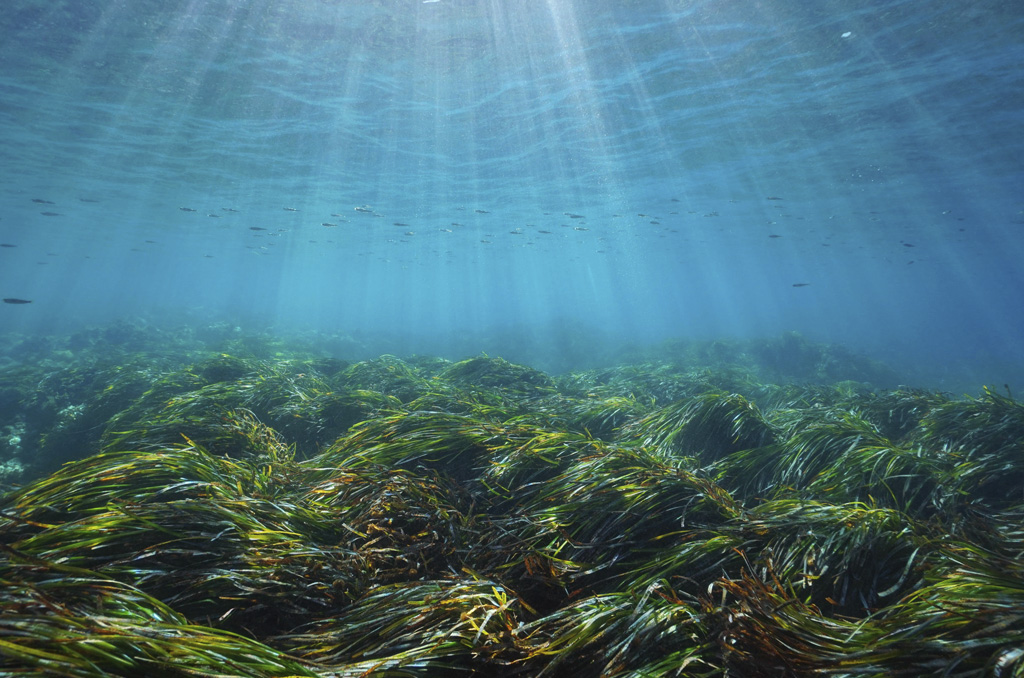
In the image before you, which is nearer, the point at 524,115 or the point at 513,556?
the point at 513,556

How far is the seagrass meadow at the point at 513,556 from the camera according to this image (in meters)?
1.59

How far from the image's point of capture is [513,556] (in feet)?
8.30

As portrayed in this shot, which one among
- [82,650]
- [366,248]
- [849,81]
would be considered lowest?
[366,248]

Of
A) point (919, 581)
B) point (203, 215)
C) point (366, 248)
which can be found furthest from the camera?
point (366, 248)

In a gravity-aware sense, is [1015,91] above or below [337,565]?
above

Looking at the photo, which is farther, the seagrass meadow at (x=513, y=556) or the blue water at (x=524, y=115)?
the blue water at (x=524, y=115)

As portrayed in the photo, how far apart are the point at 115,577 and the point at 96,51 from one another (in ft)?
51.7

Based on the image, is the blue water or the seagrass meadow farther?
the blue water

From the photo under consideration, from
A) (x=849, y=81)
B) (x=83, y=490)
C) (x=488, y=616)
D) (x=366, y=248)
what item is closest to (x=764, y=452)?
(x=488, y=616)

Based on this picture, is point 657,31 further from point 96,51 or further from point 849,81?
point 96,51

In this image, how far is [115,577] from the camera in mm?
1854

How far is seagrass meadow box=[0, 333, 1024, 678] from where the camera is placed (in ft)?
5.21

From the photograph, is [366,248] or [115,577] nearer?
[115,577]

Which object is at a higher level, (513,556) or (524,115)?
(524,115)
